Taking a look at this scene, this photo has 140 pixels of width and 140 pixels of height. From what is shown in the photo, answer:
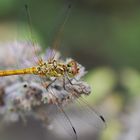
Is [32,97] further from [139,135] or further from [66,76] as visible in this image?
[139,135]

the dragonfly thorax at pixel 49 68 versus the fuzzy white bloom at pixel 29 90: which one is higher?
the dragonfly thorax at pixel 49 68

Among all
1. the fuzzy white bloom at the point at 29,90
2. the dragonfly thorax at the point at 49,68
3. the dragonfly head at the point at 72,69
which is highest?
the dragonfly head at the point at 72,69

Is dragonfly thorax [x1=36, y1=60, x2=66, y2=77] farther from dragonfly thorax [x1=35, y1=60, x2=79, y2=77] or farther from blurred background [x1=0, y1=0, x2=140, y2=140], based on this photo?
blurred background [x1=0, y1=0, x2=140, y2=140]

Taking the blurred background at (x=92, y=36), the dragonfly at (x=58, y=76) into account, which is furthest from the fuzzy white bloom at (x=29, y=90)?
the blurred background at (x=92, y=36)

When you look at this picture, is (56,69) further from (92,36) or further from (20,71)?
(92,36)

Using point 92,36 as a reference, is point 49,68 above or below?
above

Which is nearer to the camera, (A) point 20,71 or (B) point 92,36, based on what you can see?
(A) point 20,71

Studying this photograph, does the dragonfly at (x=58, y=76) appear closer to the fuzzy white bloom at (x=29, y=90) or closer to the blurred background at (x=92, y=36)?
the fuzzy white bloom at (x=29, y=90)

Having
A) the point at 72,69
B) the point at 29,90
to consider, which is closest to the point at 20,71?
the point at 29,90
